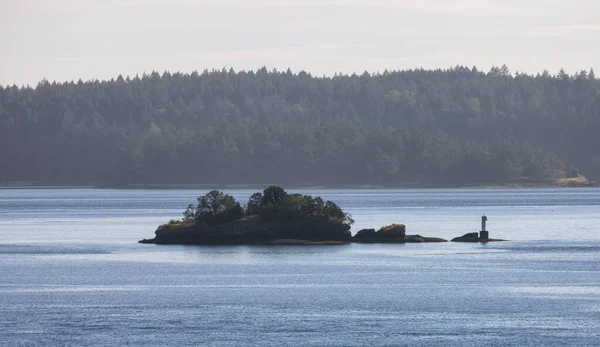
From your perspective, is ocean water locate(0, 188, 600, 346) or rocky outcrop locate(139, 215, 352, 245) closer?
ocean water locate(0, 188, 600, 346)

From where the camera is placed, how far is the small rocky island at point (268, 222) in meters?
106

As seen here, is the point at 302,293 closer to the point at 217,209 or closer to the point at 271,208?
the point at 271,208

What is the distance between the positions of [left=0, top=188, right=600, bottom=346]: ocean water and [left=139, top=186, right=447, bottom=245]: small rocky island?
1.21m

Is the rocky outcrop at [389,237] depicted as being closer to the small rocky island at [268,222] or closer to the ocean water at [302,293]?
the small rocky island at [268,222]

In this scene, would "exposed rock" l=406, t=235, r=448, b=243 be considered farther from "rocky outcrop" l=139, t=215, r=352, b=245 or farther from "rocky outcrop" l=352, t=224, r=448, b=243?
"rocky outcrop" l=139, t=215, r=352, b=245

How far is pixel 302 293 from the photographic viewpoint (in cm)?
7675

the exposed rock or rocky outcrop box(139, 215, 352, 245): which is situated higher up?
rocky outcrop box(139, 215, 352, 245)

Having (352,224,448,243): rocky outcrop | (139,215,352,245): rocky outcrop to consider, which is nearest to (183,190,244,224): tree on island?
(139,215,352,245): rocky outcrop

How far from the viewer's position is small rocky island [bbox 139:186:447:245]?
106 metres

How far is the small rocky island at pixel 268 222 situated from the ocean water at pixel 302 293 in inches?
47.6

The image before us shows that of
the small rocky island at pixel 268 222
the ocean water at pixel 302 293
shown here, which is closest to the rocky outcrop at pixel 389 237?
the small rocky island at pixel 268 222

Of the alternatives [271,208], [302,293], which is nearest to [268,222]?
[271,208]

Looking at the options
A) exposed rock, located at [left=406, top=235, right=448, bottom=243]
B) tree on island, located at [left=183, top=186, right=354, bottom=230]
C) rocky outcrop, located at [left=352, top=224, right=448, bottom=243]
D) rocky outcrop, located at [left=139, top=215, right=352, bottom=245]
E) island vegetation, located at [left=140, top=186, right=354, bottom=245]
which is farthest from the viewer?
exposed rock, located at [left=406, top=235, right=448, bottom=243]

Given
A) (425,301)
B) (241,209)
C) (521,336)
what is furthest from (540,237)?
(521,336)
